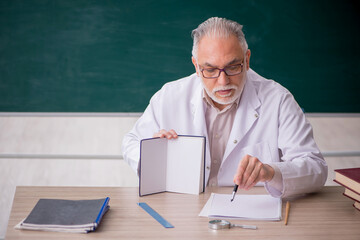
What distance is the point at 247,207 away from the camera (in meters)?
1.52

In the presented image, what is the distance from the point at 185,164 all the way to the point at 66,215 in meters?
0.48

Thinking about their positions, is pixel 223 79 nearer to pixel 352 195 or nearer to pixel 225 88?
pixel 225 88

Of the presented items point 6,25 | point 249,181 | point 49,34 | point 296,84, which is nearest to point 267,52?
point 296,84

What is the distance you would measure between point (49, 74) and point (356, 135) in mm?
2640

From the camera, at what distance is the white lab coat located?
193cm

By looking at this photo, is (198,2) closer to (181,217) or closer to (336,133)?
(336,133)

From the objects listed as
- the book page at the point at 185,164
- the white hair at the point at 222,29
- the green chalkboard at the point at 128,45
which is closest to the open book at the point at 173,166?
the book page at the point at 185,164

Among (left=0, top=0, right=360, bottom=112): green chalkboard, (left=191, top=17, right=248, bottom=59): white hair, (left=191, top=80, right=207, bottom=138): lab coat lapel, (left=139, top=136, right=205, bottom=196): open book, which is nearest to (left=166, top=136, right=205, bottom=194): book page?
(left=139, top=136, right=205, bottom=196): open book

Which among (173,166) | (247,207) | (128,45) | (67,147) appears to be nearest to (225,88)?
(173,166)

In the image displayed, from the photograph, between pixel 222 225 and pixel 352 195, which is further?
pixel 352 195

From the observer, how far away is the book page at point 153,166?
162 centimetres

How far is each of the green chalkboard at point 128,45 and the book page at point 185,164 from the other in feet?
6.86

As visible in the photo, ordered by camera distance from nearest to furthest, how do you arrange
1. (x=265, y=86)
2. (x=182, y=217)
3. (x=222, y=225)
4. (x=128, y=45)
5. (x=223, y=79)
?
(x=222, y=225)
(x=182, y=217)
(x=223, y=79)
(x=265, y=86)
(x=128, y=45)

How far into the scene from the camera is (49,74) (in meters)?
3.69
